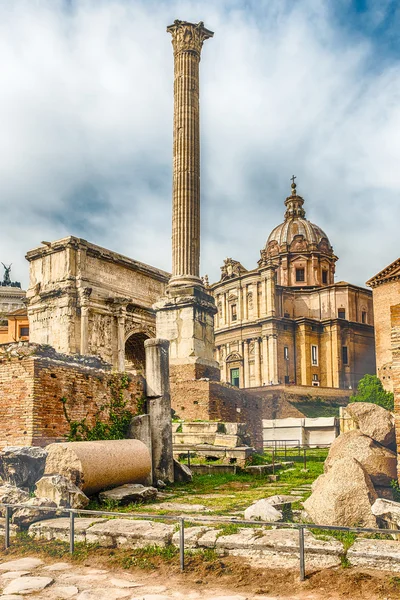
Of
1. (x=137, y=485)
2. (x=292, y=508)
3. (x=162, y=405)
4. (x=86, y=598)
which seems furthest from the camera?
(x=162, y=405)

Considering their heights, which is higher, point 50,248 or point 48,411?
point 50,248

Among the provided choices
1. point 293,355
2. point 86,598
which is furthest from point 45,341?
point 293,355

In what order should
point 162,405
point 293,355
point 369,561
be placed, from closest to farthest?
1. point 369,561
2. point 162,405
3. point 293,355

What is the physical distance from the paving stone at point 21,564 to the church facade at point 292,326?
164ft

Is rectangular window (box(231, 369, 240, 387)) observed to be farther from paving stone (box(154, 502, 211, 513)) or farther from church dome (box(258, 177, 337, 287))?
paving stone (box(154, 502, 211, 513))

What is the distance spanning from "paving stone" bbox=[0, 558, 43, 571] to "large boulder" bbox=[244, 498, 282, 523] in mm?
2485

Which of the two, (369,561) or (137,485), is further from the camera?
(137,485)

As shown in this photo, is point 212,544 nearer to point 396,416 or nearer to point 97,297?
point 396,416

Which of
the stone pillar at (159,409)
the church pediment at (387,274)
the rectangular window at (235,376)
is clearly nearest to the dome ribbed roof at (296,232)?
the rectangular window at (235,376)

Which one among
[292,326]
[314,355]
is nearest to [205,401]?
[292,326]

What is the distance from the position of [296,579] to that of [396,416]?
3776mm

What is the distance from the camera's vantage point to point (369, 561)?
589cm

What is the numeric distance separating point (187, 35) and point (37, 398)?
1988cm

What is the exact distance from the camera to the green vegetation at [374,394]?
44.3 meters
